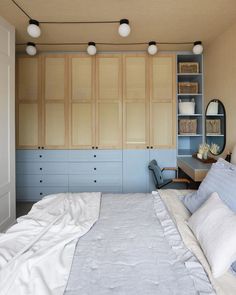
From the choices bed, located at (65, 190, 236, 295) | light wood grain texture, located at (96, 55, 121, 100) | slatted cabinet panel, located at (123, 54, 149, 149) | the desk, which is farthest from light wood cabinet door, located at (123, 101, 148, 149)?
bed, located at (65, 190, 236, 295)

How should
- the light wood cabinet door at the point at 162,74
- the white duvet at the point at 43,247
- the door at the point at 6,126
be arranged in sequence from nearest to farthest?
the white duvet at the point at 43,247, the door at the point at 6,126, the light wood cabinet door at the point at 162,74

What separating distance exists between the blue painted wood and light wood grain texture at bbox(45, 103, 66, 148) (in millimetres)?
1073

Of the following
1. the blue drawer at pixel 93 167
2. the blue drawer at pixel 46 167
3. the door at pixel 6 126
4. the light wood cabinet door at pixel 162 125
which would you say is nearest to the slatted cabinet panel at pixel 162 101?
the light wood cabinet door at pixel 162 125

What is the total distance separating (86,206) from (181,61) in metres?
3.17

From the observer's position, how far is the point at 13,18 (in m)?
2.65

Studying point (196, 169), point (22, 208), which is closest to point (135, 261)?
point (196, 169)

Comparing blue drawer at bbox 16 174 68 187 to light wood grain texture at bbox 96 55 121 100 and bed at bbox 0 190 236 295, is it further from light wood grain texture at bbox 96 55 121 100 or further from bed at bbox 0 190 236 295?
bed at bbox 0 190 236 295

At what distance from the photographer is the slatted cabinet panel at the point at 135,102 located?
377cm

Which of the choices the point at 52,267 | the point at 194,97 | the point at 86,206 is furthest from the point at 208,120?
the point at 52,267

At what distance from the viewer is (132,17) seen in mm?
2617

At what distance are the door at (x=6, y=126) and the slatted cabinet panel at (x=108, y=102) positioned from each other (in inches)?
53.2

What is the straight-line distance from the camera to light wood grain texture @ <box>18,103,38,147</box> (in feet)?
12.5

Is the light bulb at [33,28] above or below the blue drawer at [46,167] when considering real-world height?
above

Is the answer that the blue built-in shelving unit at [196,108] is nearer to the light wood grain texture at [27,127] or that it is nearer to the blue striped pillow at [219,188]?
the blue striped pillow at [219,188]
